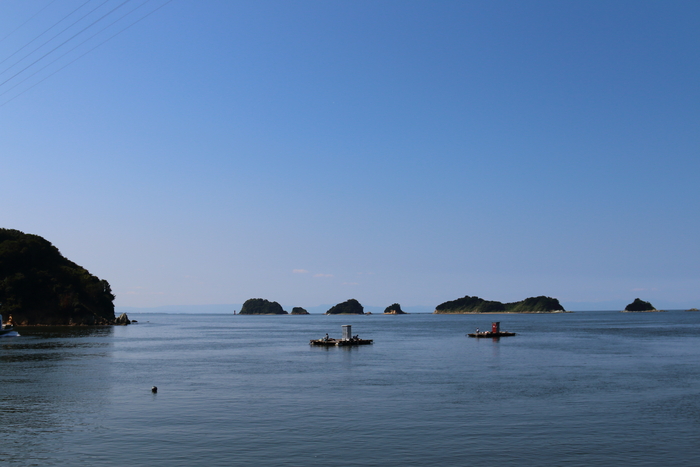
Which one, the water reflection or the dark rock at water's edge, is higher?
the dark rock at water's edge

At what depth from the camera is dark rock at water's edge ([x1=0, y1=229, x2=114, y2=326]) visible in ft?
562

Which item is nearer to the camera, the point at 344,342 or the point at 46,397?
the point at 46,397

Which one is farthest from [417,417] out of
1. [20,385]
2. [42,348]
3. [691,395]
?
[42,348]

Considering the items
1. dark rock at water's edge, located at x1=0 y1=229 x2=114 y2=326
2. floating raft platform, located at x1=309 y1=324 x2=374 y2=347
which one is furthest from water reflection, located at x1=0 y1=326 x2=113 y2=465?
dark rock at water's edge, located at x1=0 y1=229 x2=114 y2=326

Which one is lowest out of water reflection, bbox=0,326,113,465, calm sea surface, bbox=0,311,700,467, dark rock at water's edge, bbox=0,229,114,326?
Answer: calm sea surface, bbox=0,311,700,467

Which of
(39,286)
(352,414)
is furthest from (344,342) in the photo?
(39,286)

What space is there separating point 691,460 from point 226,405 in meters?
26.4

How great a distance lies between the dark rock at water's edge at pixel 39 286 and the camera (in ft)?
562

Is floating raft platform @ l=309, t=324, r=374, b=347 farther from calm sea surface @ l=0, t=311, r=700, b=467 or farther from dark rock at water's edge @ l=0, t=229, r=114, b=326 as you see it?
dark rock at water's edge @ l=0, t=229, r=114, b=326

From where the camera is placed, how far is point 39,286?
584ft

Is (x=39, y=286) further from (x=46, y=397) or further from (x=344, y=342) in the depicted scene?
(x=46, y=397)

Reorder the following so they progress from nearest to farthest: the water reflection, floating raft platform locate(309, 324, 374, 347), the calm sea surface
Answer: the calm sea surface → the water reflection → floating raft platform locate(309, 324, 374, 347)

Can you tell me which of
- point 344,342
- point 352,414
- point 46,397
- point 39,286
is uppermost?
point 39,286

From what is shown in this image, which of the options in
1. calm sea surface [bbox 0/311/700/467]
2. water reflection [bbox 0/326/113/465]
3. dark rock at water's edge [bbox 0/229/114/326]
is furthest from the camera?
dark rock at water's edge [bbox 0/229/114/326]
